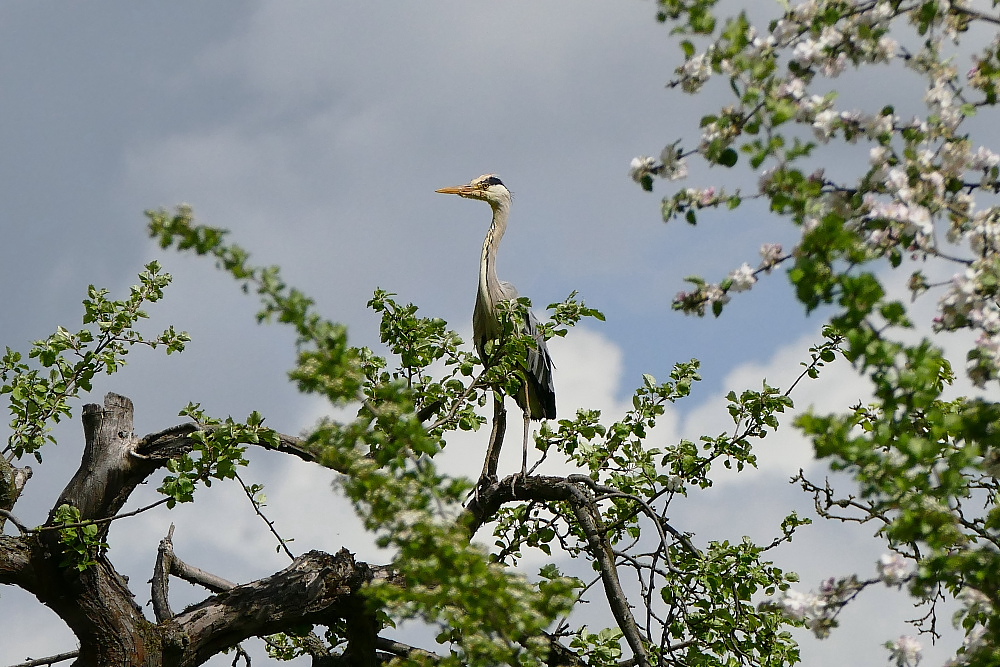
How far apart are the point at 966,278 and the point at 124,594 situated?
362 centimetres

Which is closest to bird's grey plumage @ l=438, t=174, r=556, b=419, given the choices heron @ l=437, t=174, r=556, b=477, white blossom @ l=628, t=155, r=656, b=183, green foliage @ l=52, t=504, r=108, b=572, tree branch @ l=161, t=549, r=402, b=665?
heron @ l=437, t=174, r=556, b=477

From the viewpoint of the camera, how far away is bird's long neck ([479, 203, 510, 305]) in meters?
6.45

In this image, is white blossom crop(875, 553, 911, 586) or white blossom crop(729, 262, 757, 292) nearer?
white blossom crop(875, 553, 911, 586)

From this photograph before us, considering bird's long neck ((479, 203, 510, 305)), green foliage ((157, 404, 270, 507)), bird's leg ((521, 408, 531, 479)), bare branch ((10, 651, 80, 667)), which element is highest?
bird's long neck ((479, 203, 510, 305))

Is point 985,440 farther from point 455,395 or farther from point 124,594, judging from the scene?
point 124,594

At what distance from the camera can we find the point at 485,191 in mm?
7090

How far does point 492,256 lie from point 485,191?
0.56 m

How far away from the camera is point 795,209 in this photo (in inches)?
90.7

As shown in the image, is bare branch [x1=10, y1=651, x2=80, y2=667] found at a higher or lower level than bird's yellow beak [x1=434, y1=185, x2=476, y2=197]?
lower

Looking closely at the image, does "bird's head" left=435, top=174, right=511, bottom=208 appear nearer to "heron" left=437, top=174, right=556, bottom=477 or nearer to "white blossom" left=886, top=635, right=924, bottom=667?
"heron" left=437, top=174, right=556, bottom=477

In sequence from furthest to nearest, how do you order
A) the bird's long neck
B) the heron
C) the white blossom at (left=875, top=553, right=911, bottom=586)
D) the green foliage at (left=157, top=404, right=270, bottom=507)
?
the bird's long neck
the heron
the green foliage at (left=157, top=404, right=270, bottom=507)
the white blossom at (left=875, top=553, right=911, bottom=586)

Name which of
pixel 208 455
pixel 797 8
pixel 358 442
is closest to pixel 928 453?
pixel 797 8

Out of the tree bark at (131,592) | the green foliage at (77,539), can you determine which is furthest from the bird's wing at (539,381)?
the green foliage at (77,539)

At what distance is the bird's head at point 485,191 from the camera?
706cm
